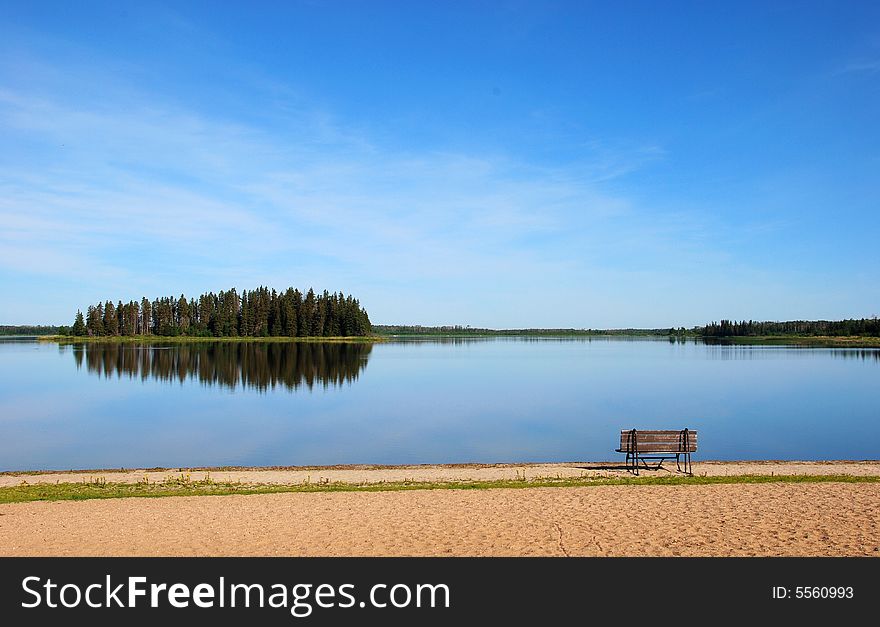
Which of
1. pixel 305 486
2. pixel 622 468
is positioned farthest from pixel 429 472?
pixel 622 468

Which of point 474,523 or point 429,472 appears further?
point 429,472

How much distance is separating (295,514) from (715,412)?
28.9m

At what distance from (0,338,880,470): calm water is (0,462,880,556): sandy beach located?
8.91 metres

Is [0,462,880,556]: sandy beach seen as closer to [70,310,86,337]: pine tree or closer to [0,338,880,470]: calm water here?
[0,338,880,470]: calm water

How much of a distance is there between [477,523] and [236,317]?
535 feet

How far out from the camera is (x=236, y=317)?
166125 millimetres

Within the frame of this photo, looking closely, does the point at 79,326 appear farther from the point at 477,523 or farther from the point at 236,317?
the point at 477,523

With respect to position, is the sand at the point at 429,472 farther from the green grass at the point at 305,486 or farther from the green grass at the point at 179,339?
the green grass at the point at 179,339

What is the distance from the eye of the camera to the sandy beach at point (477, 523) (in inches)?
407

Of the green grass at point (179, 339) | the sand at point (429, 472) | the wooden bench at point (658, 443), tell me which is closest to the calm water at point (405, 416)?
the sand at point (429, 472)

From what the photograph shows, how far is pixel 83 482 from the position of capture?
58.1 feet

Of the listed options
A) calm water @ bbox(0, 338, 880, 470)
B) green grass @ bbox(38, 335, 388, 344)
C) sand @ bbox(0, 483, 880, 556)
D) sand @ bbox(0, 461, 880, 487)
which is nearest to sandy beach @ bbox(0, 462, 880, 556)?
sand @ bbox(0, 483, 880, 556)
